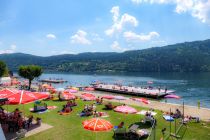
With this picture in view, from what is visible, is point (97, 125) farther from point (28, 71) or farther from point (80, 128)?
point (28, 71)

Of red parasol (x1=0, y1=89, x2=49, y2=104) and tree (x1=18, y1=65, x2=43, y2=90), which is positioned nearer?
red parasol (x1=0, y1=89, x2=49, y2=104)

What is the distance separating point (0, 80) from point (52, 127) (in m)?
82.2

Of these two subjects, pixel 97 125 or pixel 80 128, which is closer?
pixel 97 125

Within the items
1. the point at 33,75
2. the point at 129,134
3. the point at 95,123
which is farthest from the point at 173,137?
the point at 33,75

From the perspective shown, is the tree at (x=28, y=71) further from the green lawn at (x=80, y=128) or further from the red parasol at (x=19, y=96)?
the red parasol at (x=19, y=96)

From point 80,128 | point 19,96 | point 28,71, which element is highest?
point 28,71

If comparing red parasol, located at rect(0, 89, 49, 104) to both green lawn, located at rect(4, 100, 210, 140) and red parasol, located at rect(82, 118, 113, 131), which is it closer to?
green lawn, located at rect(4, 100, 210, 140)

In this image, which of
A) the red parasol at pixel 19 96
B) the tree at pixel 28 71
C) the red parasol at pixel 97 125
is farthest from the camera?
the tree at pixel 28 71

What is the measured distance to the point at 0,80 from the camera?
309 ft

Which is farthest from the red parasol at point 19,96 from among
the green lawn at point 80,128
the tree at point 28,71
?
the tree at point 28,71

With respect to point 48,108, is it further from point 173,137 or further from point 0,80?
point 0,80

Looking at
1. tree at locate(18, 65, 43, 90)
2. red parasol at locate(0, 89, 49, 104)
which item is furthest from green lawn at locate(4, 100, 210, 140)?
tree at locate(18, 65, 43, 90)

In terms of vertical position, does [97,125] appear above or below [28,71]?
below

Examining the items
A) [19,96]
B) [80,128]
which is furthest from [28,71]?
[80,128]
